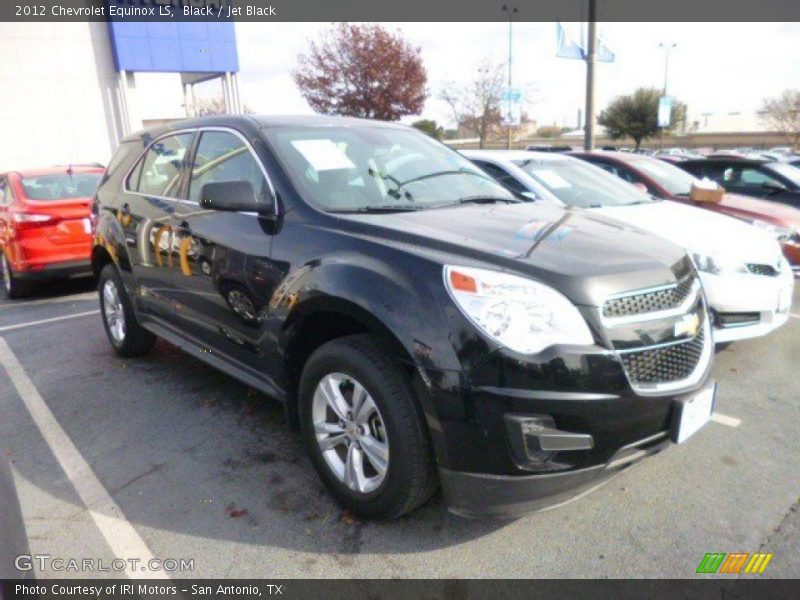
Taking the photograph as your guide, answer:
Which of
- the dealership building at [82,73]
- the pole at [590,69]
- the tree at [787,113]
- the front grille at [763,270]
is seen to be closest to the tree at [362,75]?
the dealership building at [82,73]

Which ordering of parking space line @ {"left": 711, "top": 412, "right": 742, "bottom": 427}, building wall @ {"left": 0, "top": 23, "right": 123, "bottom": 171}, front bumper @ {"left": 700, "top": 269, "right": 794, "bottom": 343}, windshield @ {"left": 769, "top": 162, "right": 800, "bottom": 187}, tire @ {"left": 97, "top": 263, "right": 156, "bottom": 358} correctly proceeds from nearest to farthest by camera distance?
parking space line @ {"left": 711, "top": 412, "right": 742, "bottom": 427} → front bumper @ {"left": 700, "top": 269, "right": 794, "bottom": 343} → tire @ {"left": 97, "top": 263, "right": 156, "bottom": 358} → windshield @ {"left": 769, "top": 162, "right": 800, "bottom": 187} → building wall @ {"left": 0, "top": 23, "right": 123, "bottom": 171}

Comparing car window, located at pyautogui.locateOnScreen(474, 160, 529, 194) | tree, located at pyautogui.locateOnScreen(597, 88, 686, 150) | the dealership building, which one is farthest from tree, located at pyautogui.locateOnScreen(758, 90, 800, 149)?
car window, located at pyautogui.locateOnScreen(474, 160, 529, 194)

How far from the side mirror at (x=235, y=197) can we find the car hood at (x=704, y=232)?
2.92 metres

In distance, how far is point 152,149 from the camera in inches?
175

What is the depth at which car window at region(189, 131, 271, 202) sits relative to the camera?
3.29m

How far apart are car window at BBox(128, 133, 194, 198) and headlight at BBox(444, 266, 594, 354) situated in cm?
241

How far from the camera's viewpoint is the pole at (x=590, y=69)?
1143 centimetres

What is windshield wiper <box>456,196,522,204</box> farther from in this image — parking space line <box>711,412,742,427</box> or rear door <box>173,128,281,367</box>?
parking space line <box>711,412,742,427</box>

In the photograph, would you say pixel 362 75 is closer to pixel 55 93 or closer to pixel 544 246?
pixel 55 93

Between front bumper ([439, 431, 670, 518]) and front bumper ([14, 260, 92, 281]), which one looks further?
front bumper ([14, 260, 92, 281])

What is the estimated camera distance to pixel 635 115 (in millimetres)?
48062

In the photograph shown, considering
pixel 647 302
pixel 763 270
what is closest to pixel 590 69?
pixel 763 270

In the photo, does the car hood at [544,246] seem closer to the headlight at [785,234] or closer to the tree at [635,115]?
the headlight at [785,234]

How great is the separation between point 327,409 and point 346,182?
3.93 ft
